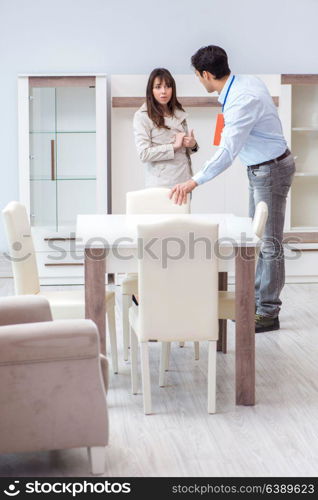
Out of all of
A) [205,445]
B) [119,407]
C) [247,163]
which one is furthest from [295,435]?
[247,163]

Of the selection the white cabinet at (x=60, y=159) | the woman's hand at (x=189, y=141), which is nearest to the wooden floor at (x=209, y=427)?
the woman's hand at (x=189, y=141)

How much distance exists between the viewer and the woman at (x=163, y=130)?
528cm

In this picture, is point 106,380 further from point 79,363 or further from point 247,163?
point 247,163

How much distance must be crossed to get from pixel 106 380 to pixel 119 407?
A: 74cm

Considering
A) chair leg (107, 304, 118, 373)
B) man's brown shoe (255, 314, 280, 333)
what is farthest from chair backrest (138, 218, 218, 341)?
man's brown shoe (255, 314, 280, 333)

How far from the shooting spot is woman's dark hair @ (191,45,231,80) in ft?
14.9

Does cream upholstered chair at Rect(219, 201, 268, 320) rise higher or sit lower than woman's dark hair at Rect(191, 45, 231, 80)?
lower

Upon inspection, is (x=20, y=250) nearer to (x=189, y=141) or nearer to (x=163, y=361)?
(x=163, y=361)

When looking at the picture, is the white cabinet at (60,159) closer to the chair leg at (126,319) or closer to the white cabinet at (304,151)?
the white cabinet at (304,151)

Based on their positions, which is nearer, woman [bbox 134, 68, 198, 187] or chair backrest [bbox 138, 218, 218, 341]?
chair backrest [bbox 138, 218, 218, 341]

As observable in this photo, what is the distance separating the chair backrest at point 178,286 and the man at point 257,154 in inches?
33.3

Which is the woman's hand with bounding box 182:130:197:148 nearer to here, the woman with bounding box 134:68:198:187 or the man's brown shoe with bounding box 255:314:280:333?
the woman with bounding box 134:68:198:187

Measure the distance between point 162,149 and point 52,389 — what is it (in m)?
2.71

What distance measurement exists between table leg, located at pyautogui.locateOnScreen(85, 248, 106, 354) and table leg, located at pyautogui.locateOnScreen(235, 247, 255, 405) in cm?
54
